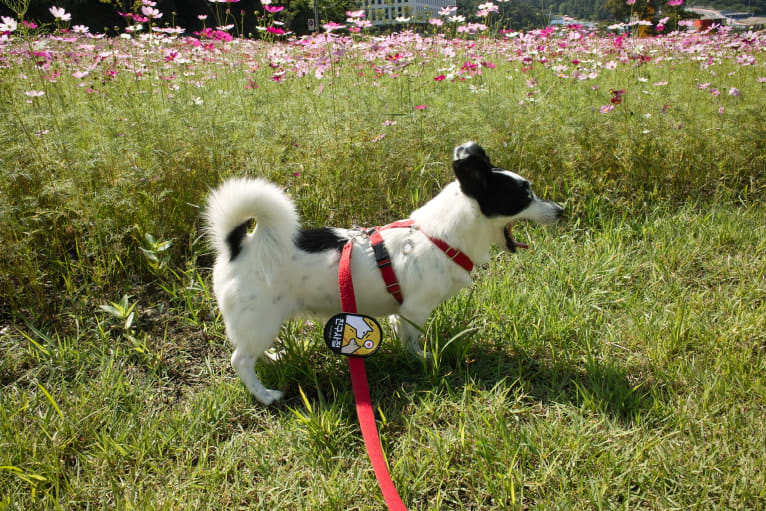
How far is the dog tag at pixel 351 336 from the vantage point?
173cm

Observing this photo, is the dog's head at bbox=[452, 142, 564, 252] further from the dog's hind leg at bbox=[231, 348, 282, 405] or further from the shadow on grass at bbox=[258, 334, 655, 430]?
the dog's hind leg at bbox=[231, 348, 282, 405]

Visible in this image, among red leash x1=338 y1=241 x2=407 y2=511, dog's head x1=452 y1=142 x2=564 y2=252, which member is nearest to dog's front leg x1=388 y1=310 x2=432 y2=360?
red leash x1=338 y1=241 x2=407 y2=511

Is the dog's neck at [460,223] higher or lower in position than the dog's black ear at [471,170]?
lower

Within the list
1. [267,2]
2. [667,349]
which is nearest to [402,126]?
[267,2]

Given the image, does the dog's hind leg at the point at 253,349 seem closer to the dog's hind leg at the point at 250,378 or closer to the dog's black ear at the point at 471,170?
the dog's hind leg at the point at 250,378

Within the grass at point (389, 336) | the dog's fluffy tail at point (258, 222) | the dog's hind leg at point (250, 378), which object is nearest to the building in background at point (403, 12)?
the grass at point (389, 336)

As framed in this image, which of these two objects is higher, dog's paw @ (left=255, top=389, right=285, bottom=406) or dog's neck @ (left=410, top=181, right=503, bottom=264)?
dog's neck @ (left=410, top=181, right=503, bottom=264)

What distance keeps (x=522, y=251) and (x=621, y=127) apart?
1.48 metres

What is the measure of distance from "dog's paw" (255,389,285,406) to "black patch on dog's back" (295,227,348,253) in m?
0.66

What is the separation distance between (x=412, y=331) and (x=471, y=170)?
81cm

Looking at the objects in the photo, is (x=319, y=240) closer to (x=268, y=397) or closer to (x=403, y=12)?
(x=268, y=397)

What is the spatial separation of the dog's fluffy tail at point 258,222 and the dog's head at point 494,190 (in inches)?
29.6

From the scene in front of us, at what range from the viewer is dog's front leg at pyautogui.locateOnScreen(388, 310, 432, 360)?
6.82 feet

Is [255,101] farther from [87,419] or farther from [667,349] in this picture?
[667,349]
